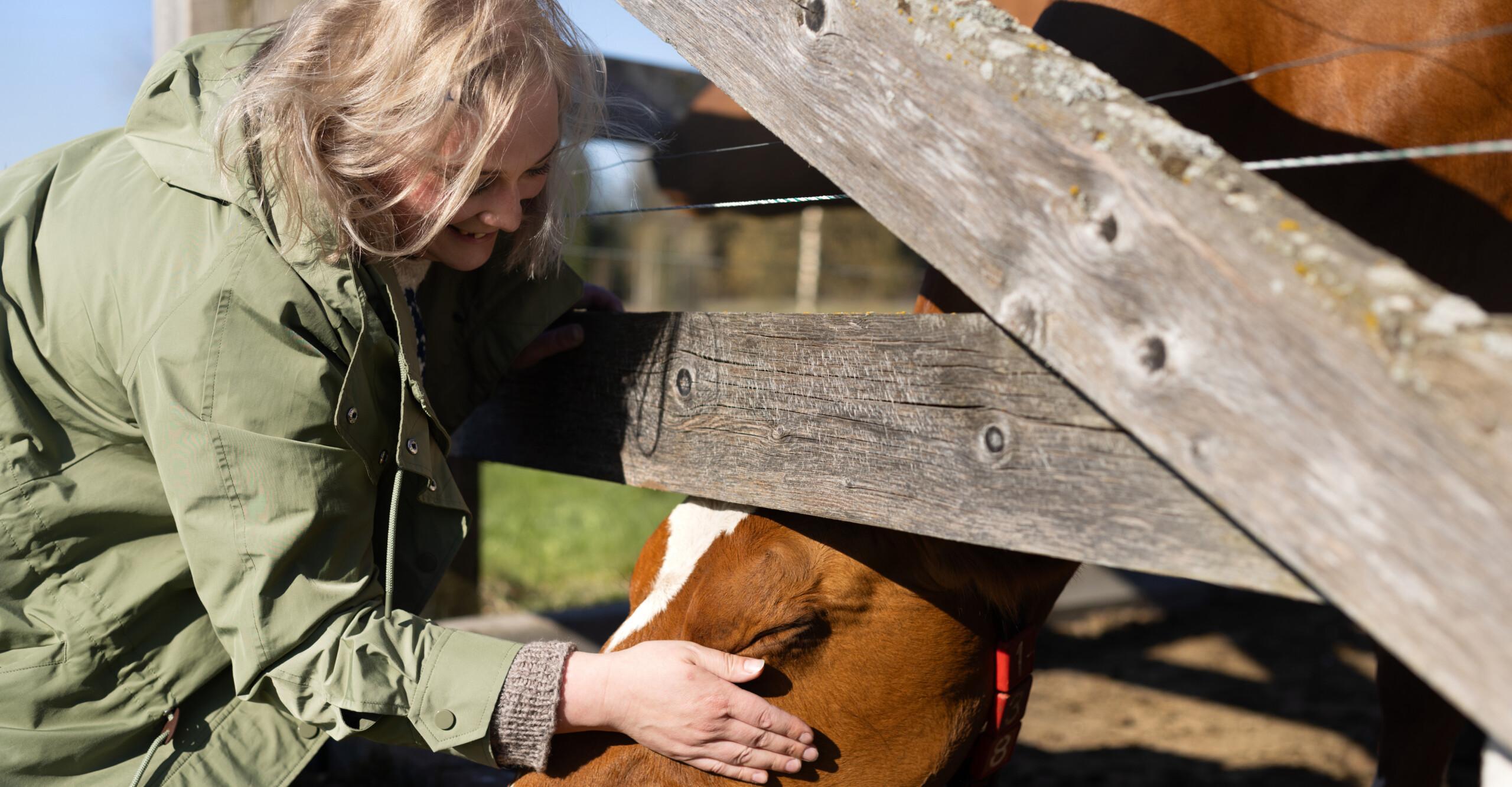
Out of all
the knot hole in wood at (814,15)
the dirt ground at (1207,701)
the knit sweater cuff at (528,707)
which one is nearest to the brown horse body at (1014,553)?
the knit sweater cuff at (528,707)

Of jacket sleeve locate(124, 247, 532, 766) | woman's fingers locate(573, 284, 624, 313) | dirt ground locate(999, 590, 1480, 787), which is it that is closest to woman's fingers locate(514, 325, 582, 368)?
woman's fingers locate(573, 284, 624, 313)

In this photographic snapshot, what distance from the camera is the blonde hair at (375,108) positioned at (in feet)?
4.18

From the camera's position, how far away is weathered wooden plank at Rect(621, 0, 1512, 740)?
62 centimetres

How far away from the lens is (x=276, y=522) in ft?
4.08

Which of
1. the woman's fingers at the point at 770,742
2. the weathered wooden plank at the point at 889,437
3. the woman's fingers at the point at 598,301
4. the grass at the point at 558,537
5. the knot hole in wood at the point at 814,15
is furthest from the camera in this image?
the grass at the point at 558,537

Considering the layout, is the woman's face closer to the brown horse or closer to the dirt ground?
the brown horse

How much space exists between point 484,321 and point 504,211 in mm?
428

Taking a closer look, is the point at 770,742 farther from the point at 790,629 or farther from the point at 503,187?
the point at 503,187

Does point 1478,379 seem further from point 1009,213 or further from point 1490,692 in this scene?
point 1009,213

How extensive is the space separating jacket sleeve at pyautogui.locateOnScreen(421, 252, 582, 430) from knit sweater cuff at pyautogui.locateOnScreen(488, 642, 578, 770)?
0.61 m

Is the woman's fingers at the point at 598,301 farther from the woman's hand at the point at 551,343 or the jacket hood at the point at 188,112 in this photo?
the jacket hood at the point at 188,112

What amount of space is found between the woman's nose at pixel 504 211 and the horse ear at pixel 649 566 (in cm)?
46

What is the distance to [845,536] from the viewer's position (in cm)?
145

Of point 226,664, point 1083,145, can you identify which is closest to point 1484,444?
point 1083,145
